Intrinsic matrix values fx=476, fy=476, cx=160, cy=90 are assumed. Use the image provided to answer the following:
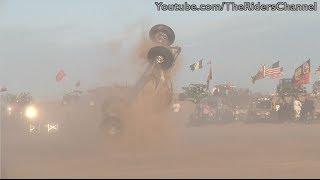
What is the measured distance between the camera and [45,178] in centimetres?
1003

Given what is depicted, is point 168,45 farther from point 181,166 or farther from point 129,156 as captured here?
point 181,166

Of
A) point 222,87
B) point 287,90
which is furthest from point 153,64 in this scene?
point 222,87

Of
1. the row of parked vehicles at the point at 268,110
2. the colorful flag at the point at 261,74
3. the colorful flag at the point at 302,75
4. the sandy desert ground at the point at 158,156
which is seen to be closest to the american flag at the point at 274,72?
the colorful flag at the point at 261,74

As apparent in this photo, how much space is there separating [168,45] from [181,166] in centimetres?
528

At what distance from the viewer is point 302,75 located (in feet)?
102

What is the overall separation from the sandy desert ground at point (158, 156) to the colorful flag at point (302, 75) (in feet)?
34.2

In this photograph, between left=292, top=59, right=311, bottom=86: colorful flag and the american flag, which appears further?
the american flag

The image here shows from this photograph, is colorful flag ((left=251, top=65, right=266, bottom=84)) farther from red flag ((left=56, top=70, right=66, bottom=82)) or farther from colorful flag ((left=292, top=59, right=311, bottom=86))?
red flag ((left=56, top=70, right=66, bottom=82))

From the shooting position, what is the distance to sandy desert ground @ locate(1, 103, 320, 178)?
10.7 metres

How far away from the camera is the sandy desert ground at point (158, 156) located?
10.7 m

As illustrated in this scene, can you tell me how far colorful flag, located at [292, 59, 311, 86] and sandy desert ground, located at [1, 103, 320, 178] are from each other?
34.2 feet

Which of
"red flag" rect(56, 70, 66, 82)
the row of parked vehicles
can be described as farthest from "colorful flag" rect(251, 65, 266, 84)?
"red flag" rect(56, 70, 66, 82)

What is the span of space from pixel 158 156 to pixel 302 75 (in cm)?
2010

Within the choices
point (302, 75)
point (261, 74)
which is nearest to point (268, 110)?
point (302, 75)
